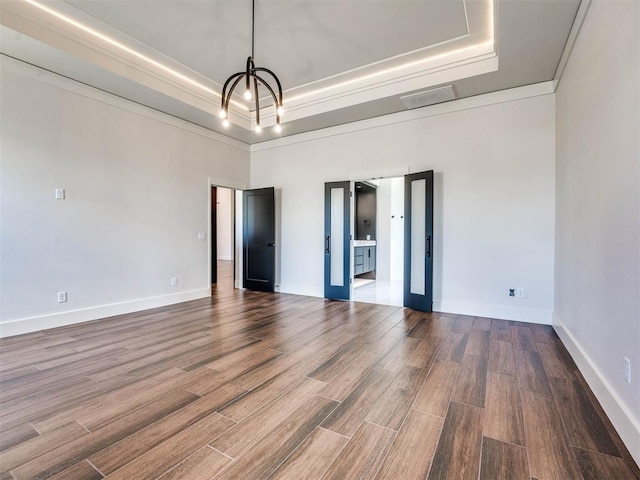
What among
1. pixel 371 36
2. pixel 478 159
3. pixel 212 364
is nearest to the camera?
pixel 212 364

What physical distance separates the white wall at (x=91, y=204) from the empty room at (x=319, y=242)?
28 mm

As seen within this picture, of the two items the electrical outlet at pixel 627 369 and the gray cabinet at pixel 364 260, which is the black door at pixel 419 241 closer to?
the gray cabinet at pixel 364 260

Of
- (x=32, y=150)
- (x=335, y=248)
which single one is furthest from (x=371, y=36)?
(x=32, y=150)

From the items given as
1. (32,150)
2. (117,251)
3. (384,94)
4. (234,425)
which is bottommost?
(234,425)

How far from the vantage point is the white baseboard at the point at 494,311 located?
4.09m

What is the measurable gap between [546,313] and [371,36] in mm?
4226

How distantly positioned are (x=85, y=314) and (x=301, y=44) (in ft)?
15.2

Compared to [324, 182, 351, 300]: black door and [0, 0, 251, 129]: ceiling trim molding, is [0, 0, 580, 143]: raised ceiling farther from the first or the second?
[324, 182, 351, 300]: black door

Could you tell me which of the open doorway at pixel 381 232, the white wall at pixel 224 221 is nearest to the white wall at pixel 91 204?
the open doorway at pixel 381 232

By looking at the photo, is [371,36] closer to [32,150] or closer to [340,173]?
[340,173]

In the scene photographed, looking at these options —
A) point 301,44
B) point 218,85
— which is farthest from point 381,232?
point 301,44

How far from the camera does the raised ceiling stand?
124 inches

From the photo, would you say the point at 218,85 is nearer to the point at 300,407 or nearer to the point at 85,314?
the point at 85,314

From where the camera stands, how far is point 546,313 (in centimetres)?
406
